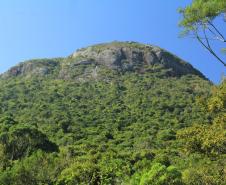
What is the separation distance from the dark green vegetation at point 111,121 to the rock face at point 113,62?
1.04ft

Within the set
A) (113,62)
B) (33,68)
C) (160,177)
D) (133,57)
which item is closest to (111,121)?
(113,62)

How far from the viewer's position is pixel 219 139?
76.4ft

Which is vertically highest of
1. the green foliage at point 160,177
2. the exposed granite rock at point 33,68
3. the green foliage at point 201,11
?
the exposed granite rock at point 33,68

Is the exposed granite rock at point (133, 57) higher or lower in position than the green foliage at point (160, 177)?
higher

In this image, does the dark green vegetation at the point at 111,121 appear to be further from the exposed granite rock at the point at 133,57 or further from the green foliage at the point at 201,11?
the green foliage at the point at 201,11

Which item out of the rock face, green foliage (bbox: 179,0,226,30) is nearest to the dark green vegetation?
the rock face

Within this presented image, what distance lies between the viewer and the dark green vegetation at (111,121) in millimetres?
40125

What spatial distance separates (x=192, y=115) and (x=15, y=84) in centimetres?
5355

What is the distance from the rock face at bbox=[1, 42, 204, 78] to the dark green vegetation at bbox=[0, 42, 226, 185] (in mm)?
318

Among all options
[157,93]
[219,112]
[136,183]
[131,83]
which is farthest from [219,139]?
[131,83]

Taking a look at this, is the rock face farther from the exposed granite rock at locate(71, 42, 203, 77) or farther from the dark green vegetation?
the dark green vegetation

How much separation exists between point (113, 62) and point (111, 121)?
5095cm

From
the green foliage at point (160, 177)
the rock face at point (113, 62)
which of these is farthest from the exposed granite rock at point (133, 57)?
the green foliage at point (160, 177)

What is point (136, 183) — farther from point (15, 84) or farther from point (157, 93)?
point (15, 84)
